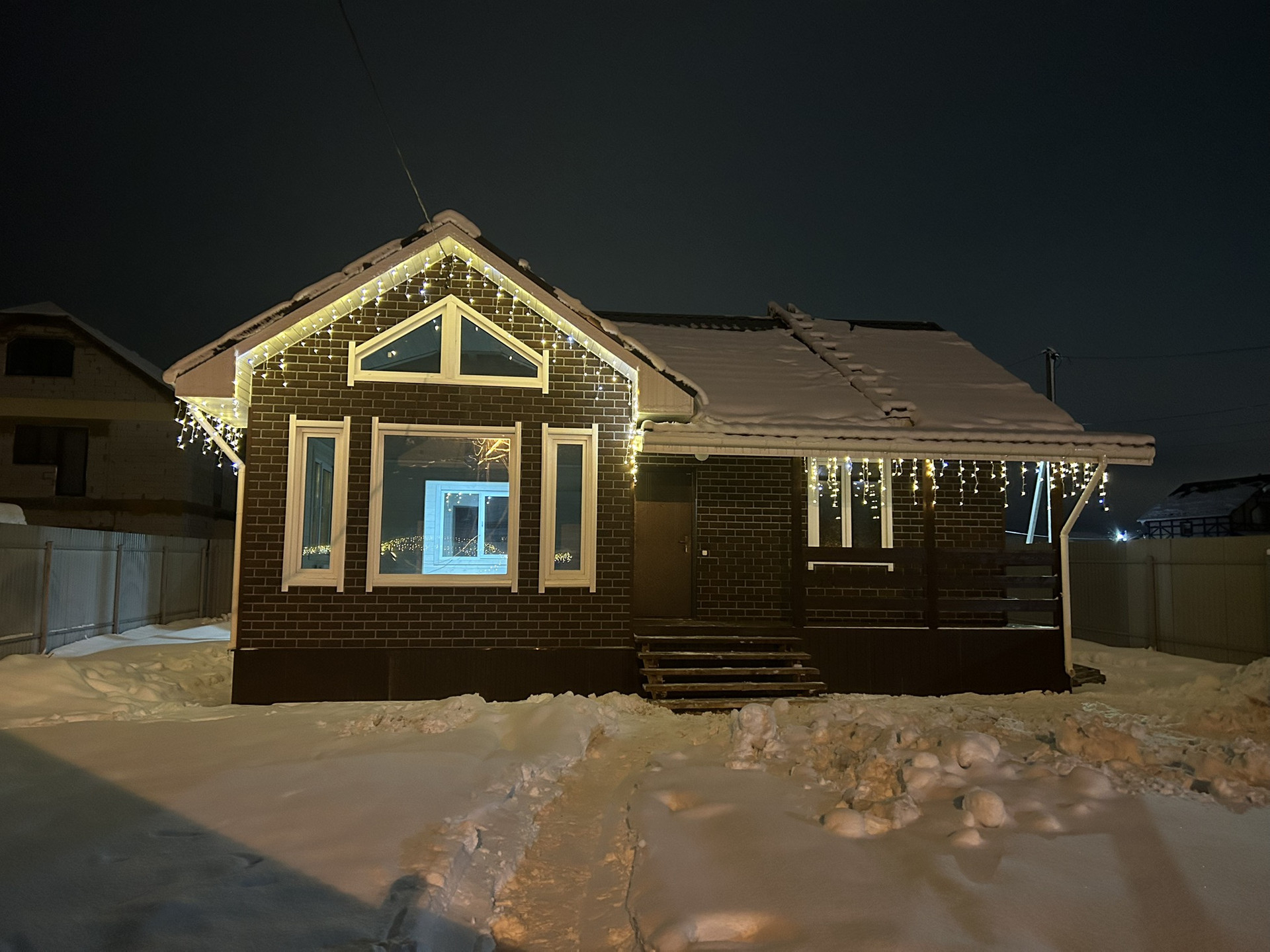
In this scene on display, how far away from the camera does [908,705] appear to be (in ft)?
30.0

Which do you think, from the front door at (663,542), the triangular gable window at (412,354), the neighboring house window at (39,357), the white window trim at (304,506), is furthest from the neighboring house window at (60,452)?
the front door at (663,542)

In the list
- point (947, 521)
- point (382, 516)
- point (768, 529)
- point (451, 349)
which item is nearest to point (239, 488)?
point (382, 516)

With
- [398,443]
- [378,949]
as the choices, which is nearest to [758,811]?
[378,949]

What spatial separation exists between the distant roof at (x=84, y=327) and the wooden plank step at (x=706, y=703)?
21.9 meters

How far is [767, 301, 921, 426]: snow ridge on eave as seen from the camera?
1086 cm

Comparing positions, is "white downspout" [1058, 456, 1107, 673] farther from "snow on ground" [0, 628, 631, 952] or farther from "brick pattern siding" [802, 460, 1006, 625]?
"snow on ground" [0, 628, 631, 952]

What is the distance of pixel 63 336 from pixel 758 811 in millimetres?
27164

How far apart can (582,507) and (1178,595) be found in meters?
10.2

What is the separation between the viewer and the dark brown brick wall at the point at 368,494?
894cm

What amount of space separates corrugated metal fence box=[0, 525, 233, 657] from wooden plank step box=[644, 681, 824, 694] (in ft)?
26.6

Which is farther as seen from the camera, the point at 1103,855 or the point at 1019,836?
the point at 1019,836

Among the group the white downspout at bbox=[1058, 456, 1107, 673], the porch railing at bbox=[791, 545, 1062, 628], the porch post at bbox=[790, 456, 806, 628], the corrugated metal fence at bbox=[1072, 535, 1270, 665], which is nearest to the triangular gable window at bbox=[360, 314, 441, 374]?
the porch post at bbox=[790, 456, 806, 628]

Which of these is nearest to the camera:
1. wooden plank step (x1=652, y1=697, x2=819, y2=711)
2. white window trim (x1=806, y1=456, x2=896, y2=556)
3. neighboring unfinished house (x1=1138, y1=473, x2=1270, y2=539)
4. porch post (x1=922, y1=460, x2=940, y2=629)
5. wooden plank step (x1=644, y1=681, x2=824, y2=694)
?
wooden plank step (x1=652, y1=697, x2=819, y2=711)

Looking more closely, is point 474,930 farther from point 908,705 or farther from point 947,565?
point 947,565
